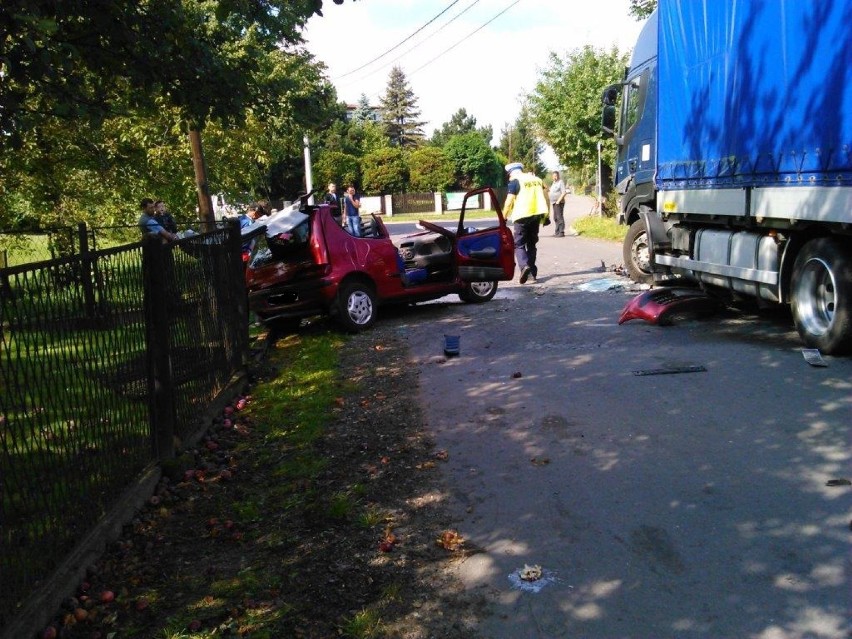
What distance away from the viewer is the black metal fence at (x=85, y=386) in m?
3.29

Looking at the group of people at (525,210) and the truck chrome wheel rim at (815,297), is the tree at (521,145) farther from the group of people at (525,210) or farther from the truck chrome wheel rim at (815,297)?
the truck chrome wheel rim at (815,297)

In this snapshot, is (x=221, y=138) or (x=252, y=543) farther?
(x=221, y=138)

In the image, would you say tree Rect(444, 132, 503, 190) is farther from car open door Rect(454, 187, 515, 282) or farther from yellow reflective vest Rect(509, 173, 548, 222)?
car open door Rect(454, 187, 515, 282)

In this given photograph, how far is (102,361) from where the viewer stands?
14.4 feet

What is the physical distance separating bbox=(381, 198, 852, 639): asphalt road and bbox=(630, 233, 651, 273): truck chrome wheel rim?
153 inches

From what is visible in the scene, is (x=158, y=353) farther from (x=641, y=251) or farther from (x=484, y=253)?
(x=641, y=251)

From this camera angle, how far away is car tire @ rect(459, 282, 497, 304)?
40.3 feet

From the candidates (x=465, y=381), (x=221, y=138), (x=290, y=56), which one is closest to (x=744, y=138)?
(x=465, y=381)

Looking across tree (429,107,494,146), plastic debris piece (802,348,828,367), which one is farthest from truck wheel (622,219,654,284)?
tree (429,107,494,146)

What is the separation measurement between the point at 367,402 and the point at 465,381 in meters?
1.01

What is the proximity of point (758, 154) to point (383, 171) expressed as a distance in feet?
197

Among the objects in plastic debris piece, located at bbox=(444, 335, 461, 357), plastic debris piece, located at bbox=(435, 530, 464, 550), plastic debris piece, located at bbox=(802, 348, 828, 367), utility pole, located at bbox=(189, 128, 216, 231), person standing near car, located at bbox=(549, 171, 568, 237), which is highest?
utility pole, located at bbox=(189, 128, 216, 231)

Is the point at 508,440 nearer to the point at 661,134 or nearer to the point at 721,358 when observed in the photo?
the point at 721,358

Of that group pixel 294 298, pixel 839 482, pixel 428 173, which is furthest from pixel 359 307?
pixel 428 173
